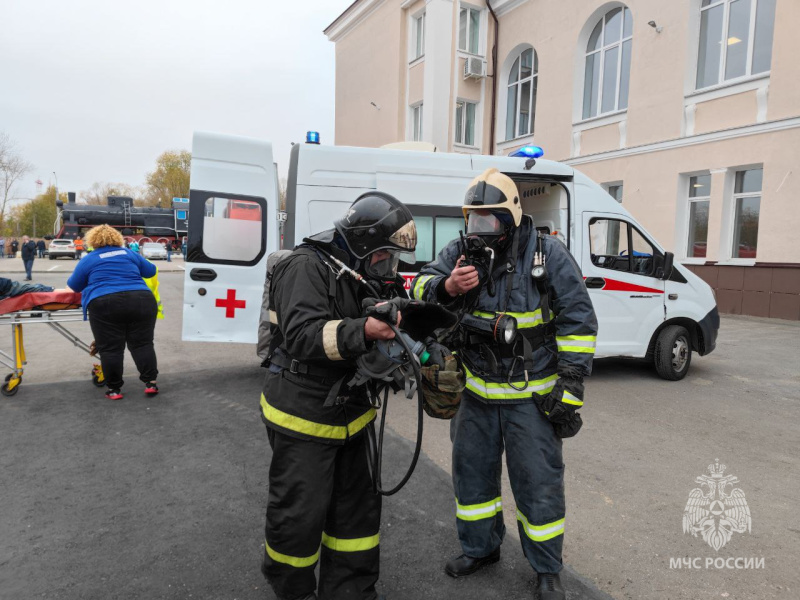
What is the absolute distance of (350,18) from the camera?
956 inches

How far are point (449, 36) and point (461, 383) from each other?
64.5ft

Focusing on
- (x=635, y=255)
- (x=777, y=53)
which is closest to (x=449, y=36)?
(x=777, y=53)

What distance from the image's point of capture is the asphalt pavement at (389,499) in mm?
2623

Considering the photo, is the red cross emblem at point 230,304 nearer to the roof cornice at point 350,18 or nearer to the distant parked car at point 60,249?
the roof cornice at point 350,18

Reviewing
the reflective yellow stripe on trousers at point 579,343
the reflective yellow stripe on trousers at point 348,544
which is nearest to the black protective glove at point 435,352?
the reflective yellow stripe on trousers at point 579,343

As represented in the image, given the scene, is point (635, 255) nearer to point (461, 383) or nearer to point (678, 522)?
point (678, 522)

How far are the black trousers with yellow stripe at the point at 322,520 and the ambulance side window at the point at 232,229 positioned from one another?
390 centimetres

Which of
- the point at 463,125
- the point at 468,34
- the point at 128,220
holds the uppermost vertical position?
the point at 468,34

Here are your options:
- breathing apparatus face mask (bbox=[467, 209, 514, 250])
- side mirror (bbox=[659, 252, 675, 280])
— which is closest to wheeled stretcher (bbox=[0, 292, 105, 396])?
breathing apparatus face mask (bbox=[467, 209, 514, 250])

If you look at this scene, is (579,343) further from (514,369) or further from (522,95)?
(522,95)

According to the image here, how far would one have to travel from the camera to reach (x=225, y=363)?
734 centimetres

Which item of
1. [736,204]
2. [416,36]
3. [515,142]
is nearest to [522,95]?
[515,142]

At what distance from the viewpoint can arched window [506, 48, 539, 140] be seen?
1823 cm

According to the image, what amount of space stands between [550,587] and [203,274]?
180 inches
